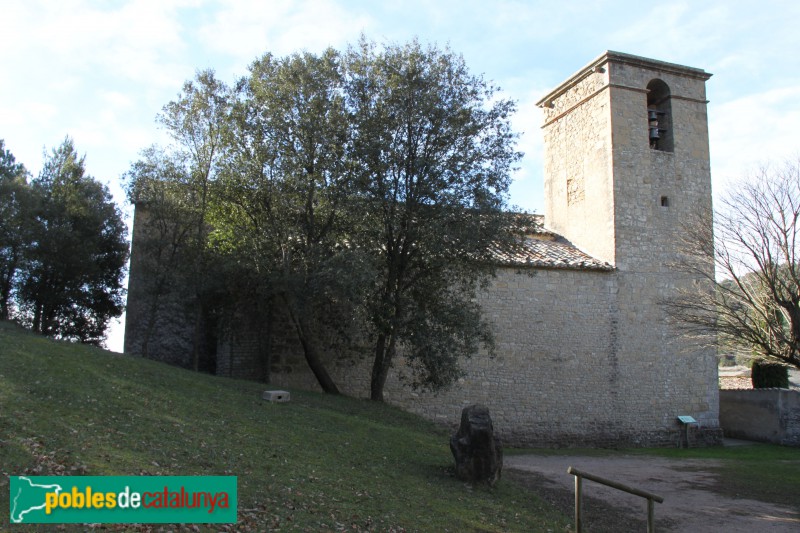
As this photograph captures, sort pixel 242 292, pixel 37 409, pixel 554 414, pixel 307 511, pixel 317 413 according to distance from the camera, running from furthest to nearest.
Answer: pixel 554 414, pixel 242 292, pixel 317 413, pixel 37 409, pixel 307 511

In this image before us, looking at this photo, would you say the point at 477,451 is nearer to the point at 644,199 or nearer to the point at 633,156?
the point at 644,199

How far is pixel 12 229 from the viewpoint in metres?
19.6

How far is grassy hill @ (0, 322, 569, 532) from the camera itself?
285 inches

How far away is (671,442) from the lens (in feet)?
67.4

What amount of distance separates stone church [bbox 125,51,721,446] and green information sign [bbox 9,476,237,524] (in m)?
10.9

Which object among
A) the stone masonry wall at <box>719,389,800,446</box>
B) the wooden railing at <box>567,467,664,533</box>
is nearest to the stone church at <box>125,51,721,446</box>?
the stone masonry wall at <box>719,389,800,446</box>

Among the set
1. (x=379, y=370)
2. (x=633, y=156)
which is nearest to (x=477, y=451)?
(x=379, y=370)

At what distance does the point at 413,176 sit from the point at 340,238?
255cm

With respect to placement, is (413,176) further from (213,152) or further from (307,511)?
(307,511)

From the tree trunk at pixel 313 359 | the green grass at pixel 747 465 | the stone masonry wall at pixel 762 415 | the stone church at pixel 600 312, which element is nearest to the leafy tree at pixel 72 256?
the stone church at pixel 600 312

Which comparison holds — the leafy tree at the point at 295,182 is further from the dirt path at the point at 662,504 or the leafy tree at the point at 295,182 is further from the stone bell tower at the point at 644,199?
the stone bell tower at the point at 644,199

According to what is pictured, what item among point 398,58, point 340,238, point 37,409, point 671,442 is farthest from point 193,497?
point 671,442

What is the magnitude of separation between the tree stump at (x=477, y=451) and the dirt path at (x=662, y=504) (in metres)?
1.22

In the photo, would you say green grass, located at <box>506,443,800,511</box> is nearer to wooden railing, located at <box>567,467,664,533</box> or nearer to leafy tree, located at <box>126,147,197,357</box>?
wooden railing, located at <box>567,467,664,533</box>
